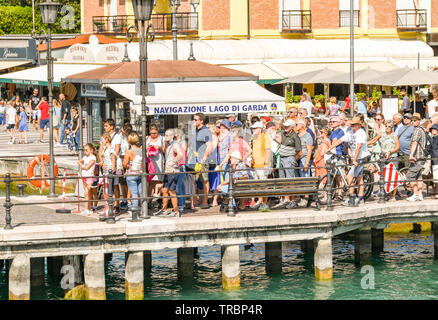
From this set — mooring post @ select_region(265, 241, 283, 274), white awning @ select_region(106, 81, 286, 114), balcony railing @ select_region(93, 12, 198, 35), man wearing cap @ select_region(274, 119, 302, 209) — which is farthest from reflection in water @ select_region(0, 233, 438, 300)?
balcony railing @ select_region(93, 12, 198, 35)

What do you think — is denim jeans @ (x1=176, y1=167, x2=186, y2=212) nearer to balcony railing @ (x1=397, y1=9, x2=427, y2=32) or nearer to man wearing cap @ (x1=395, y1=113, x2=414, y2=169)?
man wearing cap @ (x1=395, y1=113, x2=414, y2=169)

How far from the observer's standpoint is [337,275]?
2231 centimetres

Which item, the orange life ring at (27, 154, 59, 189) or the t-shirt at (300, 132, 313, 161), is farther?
the orange life ring at (27, 154, 59, 189)

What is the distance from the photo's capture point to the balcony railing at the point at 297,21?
5069 cm

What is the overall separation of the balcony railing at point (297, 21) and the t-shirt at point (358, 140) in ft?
97.0

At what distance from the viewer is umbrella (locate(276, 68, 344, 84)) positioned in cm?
3950

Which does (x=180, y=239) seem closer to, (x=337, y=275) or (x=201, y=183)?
(x=201, y=183)

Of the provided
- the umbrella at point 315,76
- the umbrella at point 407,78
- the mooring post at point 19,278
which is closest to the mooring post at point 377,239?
the mooring post at point 19,278

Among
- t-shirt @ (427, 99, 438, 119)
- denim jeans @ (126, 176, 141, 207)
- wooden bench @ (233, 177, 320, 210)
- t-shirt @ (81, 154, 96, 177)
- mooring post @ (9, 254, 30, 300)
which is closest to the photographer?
mooring post @ (9, 254, 30, 300)

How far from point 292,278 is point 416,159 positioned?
10.9 feet

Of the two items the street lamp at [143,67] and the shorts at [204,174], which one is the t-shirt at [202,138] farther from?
the street lamp at [143,67]

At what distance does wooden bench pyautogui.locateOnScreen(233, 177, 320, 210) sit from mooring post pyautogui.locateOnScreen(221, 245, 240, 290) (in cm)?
95

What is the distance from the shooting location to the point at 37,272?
69.6ft
